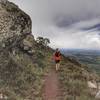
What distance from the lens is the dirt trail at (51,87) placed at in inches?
979

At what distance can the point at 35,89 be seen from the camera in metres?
27.2

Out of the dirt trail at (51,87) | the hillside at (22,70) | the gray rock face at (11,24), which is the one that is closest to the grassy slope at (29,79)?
the hillside at (22,70)

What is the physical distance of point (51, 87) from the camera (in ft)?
91.3

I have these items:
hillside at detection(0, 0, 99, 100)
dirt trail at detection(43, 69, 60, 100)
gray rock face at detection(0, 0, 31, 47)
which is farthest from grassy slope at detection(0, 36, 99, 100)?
gray rock face at detection(0, 0, 31, 47)

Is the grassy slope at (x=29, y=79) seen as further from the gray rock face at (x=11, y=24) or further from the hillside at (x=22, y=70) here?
the gray rock face at (x=11, y=24)

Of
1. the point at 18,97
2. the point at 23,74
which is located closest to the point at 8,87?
the point at 18,97

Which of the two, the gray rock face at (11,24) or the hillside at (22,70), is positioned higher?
the gray rock face at (11,24)

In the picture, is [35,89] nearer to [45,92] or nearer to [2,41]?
[45,92]

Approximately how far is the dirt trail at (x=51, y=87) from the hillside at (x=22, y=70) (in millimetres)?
427

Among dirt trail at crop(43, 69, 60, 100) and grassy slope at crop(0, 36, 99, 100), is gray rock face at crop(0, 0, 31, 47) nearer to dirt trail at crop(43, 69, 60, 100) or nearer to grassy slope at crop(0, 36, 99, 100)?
grassy slope at crop(0, 36, 99, 100)

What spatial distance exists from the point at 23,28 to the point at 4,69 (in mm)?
9427

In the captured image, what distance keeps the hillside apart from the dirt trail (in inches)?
16.8

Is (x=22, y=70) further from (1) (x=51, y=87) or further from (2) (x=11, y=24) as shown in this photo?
(2) (x=11, y=24)

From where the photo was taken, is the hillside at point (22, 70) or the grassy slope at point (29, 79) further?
the hillside at point (22, 70)
